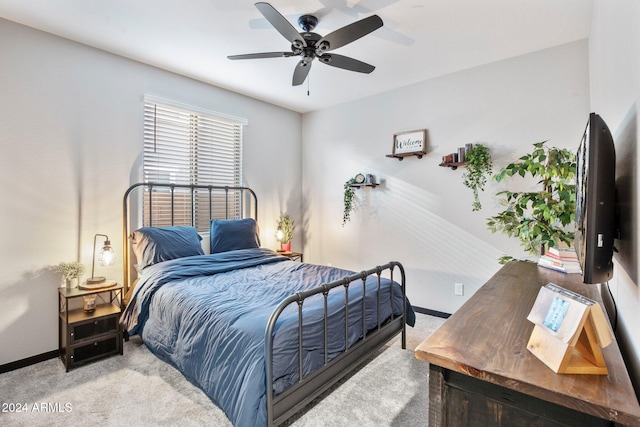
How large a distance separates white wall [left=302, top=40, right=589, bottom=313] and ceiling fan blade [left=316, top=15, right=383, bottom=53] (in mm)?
1880

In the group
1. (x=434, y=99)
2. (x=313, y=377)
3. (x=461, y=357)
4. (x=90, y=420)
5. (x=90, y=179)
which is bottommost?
(x=90, y=420)

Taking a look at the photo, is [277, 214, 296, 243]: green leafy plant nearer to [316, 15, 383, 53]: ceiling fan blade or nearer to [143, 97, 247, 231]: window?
[143, 97, 247, 231]: window

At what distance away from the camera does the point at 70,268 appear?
8.71 feet

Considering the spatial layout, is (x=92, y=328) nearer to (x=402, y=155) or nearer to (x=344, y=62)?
(x=344, y=62)

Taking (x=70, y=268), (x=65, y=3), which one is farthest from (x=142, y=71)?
(x=70, y=268)

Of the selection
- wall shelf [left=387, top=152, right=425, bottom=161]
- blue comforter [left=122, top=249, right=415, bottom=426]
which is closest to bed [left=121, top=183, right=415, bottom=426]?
blue comforter [left=122, top=249, right=415, bottom=426]

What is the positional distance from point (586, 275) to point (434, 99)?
3.12 meters

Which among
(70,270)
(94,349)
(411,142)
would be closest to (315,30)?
(411,142)

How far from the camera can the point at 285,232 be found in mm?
4555

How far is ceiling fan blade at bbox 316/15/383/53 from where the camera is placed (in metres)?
1.92

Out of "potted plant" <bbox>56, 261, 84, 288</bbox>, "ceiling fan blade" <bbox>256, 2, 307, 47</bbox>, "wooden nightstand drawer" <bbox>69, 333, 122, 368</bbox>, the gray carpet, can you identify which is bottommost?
the gray carpet

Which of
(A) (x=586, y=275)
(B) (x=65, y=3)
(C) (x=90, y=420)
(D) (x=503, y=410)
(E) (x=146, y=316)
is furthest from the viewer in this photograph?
(E) (x=146, y=316)

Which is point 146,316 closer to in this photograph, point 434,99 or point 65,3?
point 65,3

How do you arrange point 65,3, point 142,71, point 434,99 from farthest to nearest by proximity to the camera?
point 434,99 < point 142,71 < point 65,3
